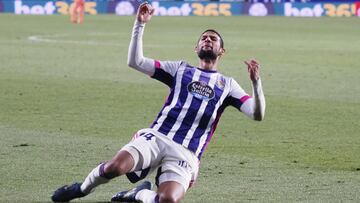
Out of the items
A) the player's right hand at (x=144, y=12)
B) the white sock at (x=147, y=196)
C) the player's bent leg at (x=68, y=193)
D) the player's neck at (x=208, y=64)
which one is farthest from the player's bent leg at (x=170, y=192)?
the player's right hand at (x=144, y=12)

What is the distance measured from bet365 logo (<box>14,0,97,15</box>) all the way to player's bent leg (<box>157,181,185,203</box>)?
133 feet

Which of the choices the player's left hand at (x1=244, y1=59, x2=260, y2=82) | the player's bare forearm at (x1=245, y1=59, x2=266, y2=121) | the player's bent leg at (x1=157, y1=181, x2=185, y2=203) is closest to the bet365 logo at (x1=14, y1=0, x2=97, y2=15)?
the player's bare forearm at (x1=245, y1=59, x2=266, y2=121)

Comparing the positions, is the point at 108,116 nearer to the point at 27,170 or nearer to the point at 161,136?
the point at 27,170

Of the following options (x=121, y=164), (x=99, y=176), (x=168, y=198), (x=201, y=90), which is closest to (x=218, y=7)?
(x=201, y=90)

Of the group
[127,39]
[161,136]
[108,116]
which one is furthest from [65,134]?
[127,39]

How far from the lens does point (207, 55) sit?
7.95 m

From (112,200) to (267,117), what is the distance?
5579 mm

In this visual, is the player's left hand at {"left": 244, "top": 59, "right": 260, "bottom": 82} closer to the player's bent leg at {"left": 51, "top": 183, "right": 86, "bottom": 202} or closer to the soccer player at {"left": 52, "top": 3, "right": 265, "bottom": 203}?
the soccer player at {"left": 52, "top": 3, "right": 265, "bottom": 203}

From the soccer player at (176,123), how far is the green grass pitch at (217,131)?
523 millimetres

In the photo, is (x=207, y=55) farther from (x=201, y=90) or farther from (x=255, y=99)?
(x=255, y=99)

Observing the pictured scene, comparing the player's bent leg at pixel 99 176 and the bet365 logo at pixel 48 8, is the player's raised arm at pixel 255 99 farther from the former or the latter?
the bet365 logo at pixel 48 8

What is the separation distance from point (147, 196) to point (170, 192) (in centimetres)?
49

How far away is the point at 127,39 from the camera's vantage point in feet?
95.0

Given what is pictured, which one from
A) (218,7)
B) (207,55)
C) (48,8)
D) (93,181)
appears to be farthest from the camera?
(48,8)
